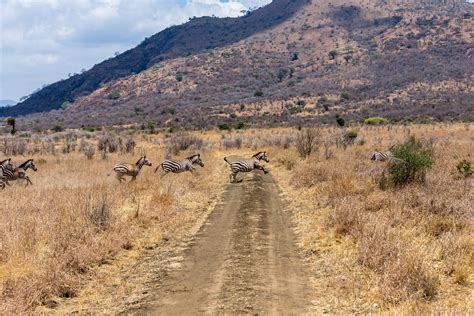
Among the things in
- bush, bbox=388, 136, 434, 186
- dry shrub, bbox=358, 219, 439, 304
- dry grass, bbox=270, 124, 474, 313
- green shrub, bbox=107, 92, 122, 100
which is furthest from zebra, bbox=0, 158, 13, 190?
green shrub, bbox=107, 92, 122, 100

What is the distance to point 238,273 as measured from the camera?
9258mm

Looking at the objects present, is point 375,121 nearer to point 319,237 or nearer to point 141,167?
point 141,167

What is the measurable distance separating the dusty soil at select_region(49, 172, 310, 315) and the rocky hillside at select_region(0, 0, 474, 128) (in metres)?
61.8

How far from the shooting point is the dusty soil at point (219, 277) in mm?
7703

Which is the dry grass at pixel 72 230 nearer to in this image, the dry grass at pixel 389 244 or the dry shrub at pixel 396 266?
the dry grass at pixel 389 244

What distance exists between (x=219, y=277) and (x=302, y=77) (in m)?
128

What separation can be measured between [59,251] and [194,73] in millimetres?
142996

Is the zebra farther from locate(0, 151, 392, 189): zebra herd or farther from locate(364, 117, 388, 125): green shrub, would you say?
locate(364, 117, 388, 125): green shrub

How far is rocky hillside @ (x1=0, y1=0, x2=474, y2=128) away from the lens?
91.6 metres

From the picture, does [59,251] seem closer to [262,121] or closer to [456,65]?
[262,121]

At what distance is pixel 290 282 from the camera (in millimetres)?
8828

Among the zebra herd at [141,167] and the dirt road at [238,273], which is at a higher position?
the zebra herd at [141,167]

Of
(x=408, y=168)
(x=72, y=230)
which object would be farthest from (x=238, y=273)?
(x=408, y=168)

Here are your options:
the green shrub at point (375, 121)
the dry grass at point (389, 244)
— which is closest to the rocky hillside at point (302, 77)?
the green shrub at point (375, 121)
